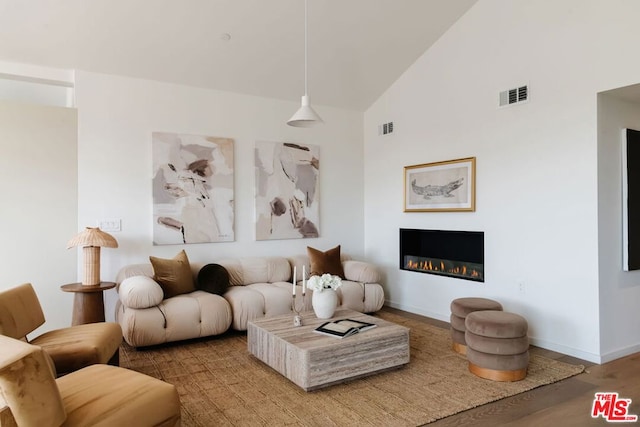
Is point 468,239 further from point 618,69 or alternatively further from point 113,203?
point 113,203

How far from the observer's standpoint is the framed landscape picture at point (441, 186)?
4.83 m

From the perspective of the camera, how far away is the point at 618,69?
11.7ft

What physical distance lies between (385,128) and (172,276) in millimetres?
3358

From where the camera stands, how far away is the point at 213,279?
466cm

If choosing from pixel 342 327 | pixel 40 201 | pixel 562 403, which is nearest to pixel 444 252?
pixel 342 327

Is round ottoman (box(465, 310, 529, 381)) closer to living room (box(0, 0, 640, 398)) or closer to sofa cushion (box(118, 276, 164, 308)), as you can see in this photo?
living room (box(0, 0, 640, 398))

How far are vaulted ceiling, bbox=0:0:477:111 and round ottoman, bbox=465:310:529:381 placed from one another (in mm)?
3239

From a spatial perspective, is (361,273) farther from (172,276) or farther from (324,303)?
(172,276)

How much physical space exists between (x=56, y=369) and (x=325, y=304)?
6.52 ft

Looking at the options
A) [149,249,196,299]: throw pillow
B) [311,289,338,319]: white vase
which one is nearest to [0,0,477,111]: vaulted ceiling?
[149,249,196,299]: throw pillow

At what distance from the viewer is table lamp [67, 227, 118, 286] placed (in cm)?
413

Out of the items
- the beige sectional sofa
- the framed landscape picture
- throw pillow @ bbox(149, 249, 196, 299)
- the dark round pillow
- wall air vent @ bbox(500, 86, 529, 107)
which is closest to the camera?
the beige sectional sofa

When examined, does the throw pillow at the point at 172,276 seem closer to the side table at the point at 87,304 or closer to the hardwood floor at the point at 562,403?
the side table at the point at 87,304

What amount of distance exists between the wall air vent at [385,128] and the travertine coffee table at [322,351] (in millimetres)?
3015
